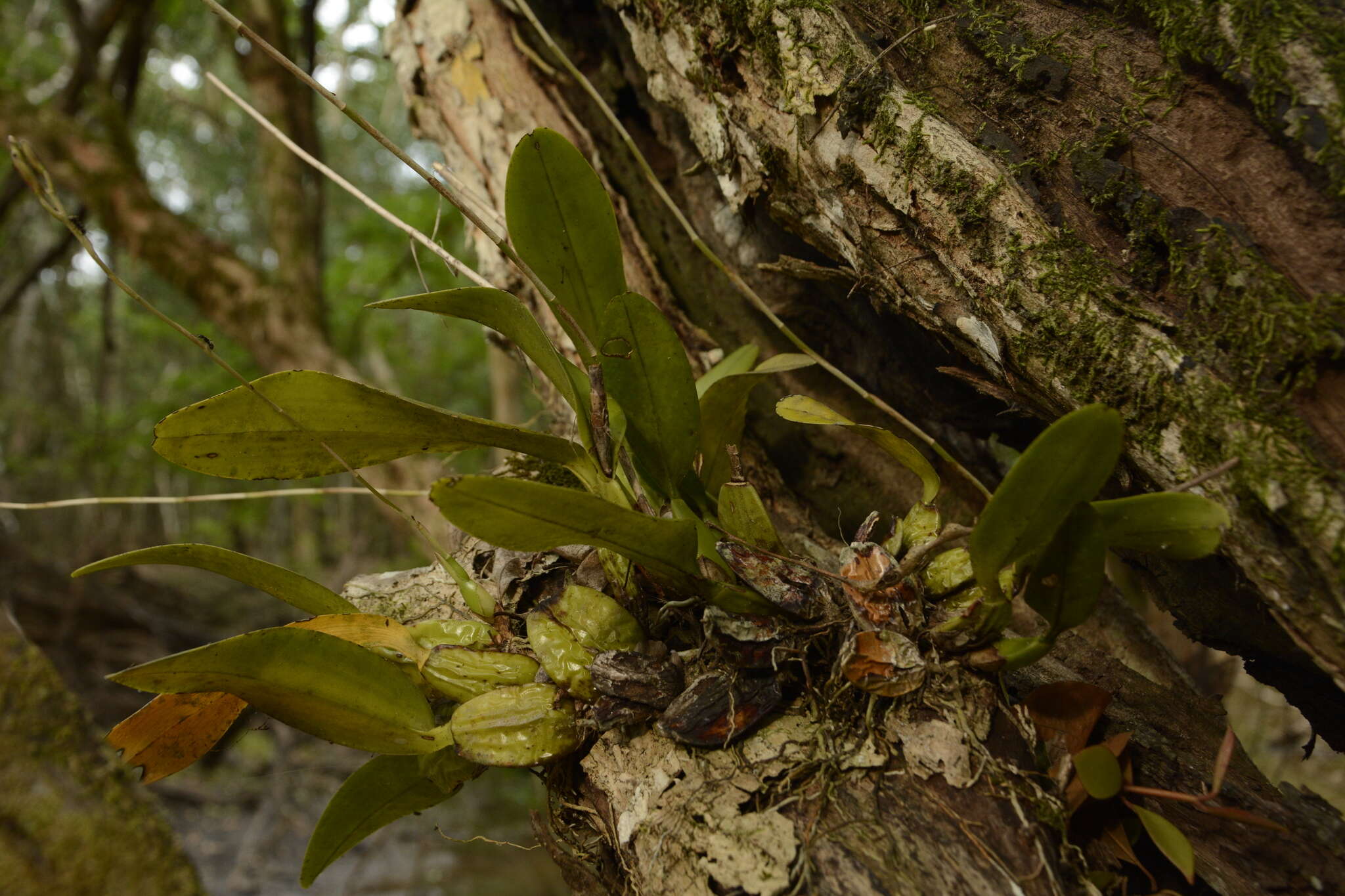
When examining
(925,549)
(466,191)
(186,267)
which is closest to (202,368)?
(186,267)

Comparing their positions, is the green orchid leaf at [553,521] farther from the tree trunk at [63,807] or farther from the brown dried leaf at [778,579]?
the tree trunk at [63,807]

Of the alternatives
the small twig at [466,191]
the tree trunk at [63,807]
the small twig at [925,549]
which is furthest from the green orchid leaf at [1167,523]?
the tree trunk at [63,807]

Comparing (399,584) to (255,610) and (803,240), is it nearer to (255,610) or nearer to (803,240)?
(803,240)

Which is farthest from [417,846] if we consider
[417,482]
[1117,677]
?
[1117,677]

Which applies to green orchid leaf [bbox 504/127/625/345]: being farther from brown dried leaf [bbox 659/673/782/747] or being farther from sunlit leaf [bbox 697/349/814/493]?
brown dried leaf [bbox 659/673/782/747]

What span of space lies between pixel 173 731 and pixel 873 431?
30.3 inches

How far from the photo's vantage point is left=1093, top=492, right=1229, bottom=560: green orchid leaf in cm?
54

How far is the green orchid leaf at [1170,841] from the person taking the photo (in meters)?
0.58

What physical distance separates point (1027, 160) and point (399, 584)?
0.87 metres

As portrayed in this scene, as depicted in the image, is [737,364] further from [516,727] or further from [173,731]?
[173,731]

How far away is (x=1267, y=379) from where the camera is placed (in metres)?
0.58

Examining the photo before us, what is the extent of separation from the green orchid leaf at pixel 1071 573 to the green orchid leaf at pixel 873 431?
0.60 ft

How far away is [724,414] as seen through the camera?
88 centimetres

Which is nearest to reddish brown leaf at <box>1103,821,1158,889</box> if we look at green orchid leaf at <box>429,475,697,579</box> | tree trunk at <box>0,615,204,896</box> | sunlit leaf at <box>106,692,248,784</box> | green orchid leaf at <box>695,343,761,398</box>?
green orchid leaf at <box>429,475,697,579</box>
